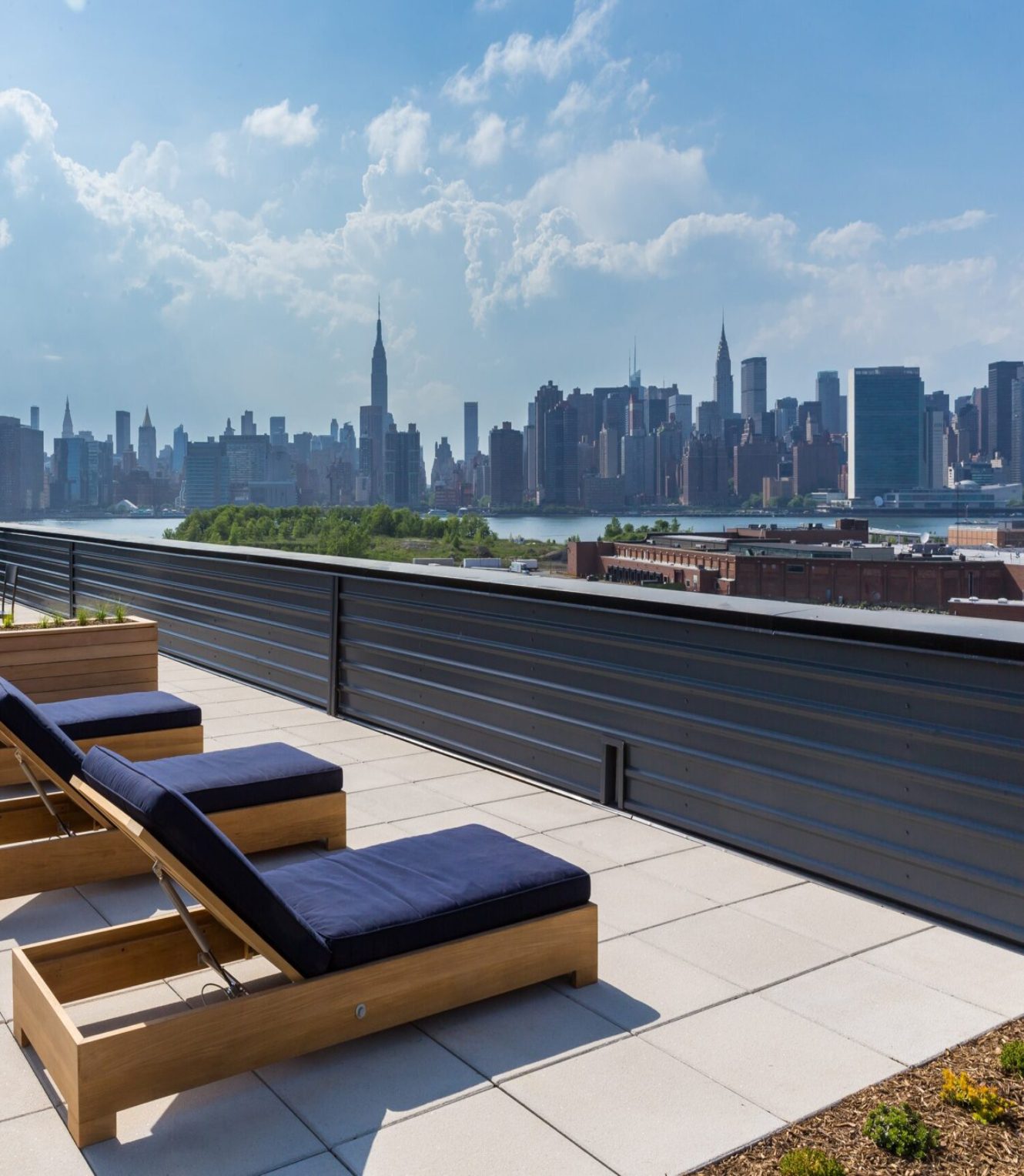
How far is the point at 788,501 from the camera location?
76062mm

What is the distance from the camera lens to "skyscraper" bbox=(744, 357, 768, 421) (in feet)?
435

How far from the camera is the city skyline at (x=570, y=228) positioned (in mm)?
113750

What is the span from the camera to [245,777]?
420 centimetres

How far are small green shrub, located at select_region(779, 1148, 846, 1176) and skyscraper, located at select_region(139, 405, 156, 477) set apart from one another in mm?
53735

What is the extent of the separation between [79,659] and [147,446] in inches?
2653

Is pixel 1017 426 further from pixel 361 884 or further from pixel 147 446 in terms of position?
pixel 361 884

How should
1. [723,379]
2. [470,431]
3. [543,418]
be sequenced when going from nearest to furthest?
[543,418] < [470,431] < [723,379]

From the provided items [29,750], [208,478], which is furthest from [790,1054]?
[208,478]

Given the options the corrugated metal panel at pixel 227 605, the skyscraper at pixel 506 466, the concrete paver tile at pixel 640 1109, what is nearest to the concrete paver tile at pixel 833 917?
the concrete paver tile at pixel 640 1109

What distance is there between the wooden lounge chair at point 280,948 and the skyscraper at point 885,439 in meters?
84.8

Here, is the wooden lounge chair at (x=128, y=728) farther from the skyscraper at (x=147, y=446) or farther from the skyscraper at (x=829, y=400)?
the skyscraper at (x=829, y=400)

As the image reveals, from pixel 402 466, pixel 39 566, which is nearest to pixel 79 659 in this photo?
pixel 39 566

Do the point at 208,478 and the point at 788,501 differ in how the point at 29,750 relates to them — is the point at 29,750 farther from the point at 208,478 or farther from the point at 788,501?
the point at 788,501

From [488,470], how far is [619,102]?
7917cm
